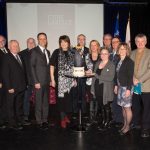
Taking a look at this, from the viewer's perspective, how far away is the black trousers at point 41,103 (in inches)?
183

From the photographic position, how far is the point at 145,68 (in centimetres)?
416

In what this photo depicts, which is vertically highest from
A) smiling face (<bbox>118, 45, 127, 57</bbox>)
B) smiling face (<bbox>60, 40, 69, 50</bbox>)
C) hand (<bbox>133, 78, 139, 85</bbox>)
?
smiling face (<bbox>60, 40, 69, 50</bbox>)

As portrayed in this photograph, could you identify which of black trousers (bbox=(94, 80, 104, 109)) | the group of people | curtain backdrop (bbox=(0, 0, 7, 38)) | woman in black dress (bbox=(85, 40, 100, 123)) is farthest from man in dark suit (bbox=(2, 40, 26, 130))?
curtain backdrop (bbox=(0, 0, 7, 38))

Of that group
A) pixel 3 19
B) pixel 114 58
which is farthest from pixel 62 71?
pixel 3 19

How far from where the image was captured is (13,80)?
14.8ft

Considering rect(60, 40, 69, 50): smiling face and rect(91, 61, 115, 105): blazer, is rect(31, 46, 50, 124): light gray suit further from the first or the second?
rect(91, 61, 115, 105): blazer

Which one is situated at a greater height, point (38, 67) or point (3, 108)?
point (38, 67)

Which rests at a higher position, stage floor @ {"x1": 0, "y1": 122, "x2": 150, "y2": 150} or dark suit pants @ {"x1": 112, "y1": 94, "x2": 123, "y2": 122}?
dark suit pants @ {"x1": 112, "y1": 94, "x2": 123, "y2": 122}

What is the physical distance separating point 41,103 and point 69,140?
0.87 meters

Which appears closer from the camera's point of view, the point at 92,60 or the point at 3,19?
the point at 92,60

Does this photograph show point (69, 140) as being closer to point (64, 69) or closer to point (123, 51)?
point (64, 69)

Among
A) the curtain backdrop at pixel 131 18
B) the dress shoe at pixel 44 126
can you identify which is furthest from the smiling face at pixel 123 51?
the curtain backdrop at pixel 131 18

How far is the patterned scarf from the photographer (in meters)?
4.56

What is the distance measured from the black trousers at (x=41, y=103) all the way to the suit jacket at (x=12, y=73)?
31 centimetres
